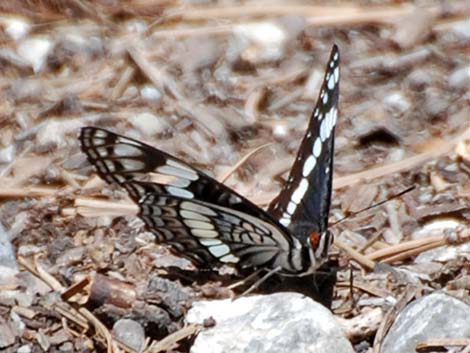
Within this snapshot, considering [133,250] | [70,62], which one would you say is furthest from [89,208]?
[70,62]

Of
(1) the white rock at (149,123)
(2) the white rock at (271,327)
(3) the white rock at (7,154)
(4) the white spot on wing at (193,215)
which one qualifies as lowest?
(2) the white rock at (271,327)

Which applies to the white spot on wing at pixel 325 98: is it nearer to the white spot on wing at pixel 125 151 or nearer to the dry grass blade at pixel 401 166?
the dry grass blade at pixel 401 166

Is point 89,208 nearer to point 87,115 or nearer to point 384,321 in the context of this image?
point 87,115

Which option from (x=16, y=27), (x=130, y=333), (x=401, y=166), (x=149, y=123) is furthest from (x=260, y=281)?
(x=16, y=27)

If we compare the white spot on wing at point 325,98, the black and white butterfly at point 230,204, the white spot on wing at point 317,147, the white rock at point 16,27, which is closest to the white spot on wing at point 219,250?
the black and white butterfly at point 230,204

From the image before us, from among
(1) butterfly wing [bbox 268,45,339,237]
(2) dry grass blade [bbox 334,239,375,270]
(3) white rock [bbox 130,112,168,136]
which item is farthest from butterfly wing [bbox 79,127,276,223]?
(3) white rock [bbox 130,112,168,136]

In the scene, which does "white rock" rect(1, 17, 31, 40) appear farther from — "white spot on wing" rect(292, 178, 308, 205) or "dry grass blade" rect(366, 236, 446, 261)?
"dry grass blade" rect(366, 236, 446, 261)
